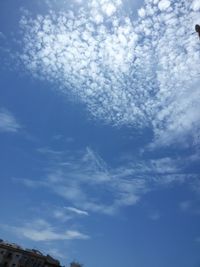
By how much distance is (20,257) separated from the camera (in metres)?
75.3

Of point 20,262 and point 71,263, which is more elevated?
point 71,263

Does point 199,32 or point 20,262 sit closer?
point 199,32

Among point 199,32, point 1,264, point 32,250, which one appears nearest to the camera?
point 199,32

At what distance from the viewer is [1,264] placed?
72.5 m

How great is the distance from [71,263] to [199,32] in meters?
73.4

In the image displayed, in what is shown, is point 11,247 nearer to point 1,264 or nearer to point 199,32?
point 1,264

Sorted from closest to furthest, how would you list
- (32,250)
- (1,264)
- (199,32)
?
(199,32) → (1,264) → (32,250)

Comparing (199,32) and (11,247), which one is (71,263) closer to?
(11,247)

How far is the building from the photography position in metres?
73.7

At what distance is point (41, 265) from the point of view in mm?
77125

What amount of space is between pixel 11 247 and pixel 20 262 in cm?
400

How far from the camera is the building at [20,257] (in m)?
73.7

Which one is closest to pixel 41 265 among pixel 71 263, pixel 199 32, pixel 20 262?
pixel 20 262

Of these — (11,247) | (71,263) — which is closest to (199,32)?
(11,247)
